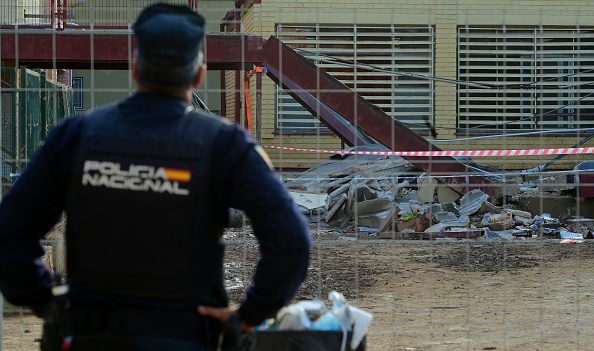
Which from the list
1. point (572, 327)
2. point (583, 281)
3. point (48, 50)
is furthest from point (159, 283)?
→ point (583, 281)

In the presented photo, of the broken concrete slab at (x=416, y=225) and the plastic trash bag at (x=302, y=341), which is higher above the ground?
the plastic trash bag at (x=302, y=341)

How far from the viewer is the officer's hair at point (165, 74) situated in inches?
116

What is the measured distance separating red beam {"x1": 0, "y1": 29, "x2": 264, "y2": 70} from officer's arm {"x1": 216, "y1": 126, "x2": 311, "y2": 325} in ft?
10.6

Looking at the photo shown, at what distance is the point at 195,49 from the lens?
2996 mm

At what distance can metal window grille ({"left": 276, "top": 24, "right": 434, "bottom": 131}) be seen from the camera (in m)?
7.69

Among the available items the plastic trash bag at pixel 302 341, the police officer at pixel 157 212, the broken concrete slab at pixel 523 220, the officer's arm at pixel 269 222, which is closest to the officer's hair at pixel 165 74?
the police officer at pixel 157 212

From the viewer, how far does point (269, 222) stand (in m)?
2.86

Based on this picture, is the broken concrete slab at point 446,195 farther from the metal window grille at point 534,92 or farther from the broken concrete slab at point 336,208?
the metal window grille at point 534,92

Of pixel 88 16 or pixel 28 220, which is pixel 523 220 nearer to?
pixel 88 16

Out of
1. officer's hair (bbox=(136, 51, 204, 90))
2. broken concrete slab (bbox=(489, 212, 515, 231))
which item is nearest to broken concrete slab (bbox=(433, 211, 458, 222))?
broken concrete slab (bbox=(489, 212, 515, 231))

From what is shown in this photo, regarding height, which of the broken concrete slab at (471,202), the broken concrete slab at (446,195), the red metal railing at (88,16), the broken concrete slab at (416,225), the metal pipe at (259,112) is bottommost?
the broken concrete slab at (416,225)

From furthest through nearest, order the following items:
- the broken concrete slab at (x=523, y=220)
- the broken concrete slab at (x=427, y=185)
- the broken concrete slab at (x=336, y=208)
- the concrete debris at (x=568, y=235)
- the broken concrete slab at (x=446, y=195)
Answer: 1. the broken concrete slab at (x=523, y=220)
2. the broken concrete slab at (x=336, y=208)
3. the concrete debris at (x=568, y=235)
4. the broken concrete slab at (x=446, y=195)
5. the broken concrete slab at (x=427, y=185)

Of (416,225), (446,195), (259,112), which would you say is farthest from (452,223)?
(259,112)

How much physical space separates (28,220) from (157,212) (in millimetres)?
418
